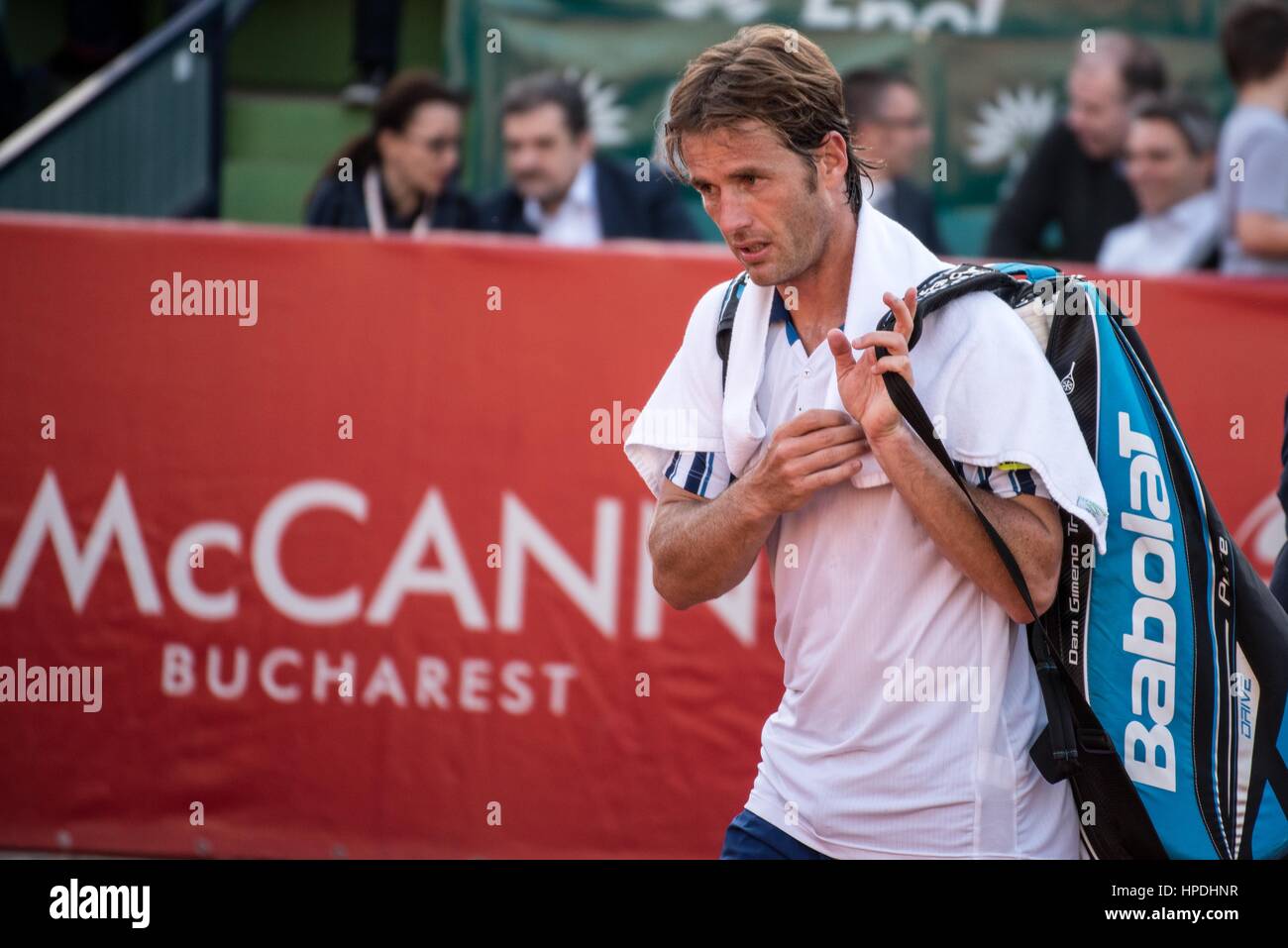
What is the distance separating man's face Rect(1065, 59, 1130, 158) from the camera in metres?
7.45

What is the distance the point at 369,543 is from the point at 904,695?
10.1 ft

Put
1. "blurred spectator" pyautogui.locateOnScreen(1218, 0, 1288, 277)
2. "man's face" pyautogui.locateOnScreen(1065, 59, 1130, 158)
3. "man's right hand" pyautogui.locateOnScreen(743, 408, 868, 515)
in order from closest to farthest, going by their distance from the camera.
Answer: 1. "man's right hand" pyautogui.locateOnScreen(743, 408, 868, 515)
2. "blurred spectator" pyautogui.locateOnScreen(1218, 0, 1288, 277)
3. "man's face" pyautogui.locateOnScreen(1065, 59, 1130, 158)

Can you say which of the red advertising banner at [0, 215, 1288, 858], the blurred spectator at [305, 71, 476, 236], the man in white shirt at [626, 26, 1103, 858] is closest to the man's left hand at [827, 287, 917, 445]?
the man in white shirt at [626, 26, 1103, 858]

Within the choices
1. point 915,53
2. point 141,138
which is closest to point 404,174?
point 141,138

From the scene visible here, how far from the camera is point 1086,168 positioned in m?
7.49

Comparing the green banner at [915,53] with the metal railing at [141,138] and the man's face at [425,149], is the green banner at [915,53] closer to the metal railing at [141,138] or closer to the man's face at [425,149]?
the man's face at [425,149]

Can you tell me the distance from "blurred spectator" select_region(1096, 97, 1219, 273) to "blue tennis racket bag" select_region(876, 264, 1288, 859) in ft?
14.1

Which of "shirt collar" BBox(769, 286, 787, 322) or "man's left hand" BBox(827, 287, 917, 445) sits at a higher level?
"shirt collar" BBox(769, 286, 787, 322)

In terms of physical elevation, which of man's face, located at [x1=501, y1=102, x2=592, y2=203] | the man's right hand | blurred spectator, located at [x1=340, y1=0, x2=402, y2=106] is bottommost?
the man's right hand

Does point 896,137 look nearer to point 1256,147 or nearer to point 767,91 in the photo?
point 1256,147

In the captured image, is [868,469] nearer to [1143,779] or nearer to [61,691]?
[1143,779]

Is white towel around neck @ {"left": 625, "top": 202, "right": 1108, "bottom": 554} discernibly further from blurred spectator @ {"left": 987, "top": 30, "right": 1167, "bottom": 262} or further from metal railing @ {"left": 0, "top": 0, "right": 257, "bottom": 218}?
metal railing @ {"left": 0, "top": 0, "right": 257, "bottom": 218}

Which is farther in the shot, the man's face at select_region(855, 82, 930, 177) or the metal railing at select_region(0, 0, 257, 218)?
the metal railing at select_region(0, 0, 257, 218)
